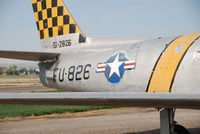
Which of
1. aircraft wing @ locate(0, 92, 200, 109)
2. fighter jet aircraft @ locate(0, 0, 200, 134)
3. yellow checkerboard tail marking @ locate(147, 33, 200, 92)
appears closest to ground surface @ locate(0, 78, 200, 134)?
fighter jet aircraft @ locate(0, 0, 200, 134)

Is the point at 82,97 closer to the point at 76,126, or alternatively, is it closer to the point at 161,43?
the point at 161,43

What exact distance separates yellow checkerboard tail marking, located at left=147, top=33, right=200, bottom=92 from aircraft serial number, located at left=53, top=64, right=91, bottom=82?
180cm

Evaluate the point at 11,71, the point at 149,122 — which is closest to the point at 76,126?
the point at 149,122

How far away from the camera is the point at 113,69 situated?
5.92 m

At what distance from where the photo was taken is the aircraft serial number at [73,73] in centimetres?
658

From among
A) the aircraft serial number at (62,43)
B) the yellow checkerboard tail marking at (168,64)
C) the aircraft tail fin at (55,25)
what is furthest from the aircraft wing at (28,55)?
the yellow checkerboard tail marking at (168,64)

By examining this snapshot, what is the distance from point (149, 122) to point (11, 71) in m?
168

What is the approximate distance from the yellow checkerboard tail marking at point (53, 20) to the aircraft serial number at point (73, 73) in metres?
1.04

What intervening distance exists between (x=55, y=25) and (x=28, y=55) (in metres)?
1.46

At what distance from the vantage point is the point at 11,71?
550 feet

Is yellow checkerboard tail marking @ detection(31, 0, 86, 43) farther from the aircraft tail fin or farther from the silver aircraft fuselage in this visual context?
the silver aircraft fuselage

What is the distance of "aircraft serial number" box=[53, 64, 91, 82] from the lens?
6.58 m

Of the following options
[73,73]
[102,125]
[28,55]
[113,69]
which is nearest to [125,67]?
[113,69]

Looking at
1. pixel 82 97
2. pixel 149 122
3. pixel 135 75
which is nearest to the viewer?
pixel 82 97
